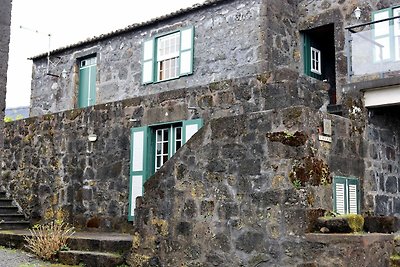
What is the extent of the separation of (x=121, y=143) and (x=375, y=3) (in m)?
6.23

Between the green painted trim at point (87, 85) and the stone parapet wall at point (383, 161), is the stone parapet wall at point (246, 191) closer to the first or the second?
the stone parapet wall at point (383, 161)

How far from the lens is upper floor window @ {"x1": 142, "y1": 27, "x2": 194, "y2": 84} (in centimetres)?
1285

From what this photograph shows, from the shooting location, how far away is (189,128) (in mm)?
9641

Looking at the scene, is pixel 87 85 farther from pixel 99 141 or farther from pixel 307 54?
pixel 307 54

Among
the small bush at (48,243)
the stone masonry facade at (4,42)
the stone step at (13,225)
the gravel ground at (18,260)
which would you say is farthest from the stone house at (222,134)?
the stone masonry facade at (4,42)

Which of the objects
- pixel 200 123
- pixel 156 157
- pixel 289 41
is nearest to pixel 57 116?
pixel 156 157

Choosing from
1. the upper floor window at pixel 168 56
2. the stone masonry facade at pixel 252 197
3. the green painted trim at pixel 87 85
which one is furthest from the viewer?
the green painted trim at pixel 87 85

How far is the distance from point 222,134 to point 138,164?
3.51 metres

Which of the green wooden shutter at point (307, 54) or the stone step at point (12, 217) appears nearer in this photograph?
the stone step at point (12, 217)

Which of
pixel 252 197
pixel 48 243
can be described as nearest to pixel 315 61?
pixel 252 197

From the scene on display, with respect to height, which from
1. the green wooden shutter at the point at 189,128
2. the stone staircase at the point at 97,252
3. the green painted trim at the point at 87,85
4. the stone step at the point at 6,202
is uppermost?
the green painted trim at the point at 87,85

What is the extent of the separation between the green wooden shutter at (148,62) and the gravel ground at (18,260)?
18.3 feet

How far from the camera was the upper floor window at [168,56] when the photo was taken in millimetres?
12852

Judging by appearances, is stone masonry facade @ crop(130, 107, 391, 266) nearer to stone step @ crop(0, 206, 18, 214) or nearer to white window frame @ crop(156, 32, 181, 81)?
stone step @ crop(0, 206, 18, 214)
